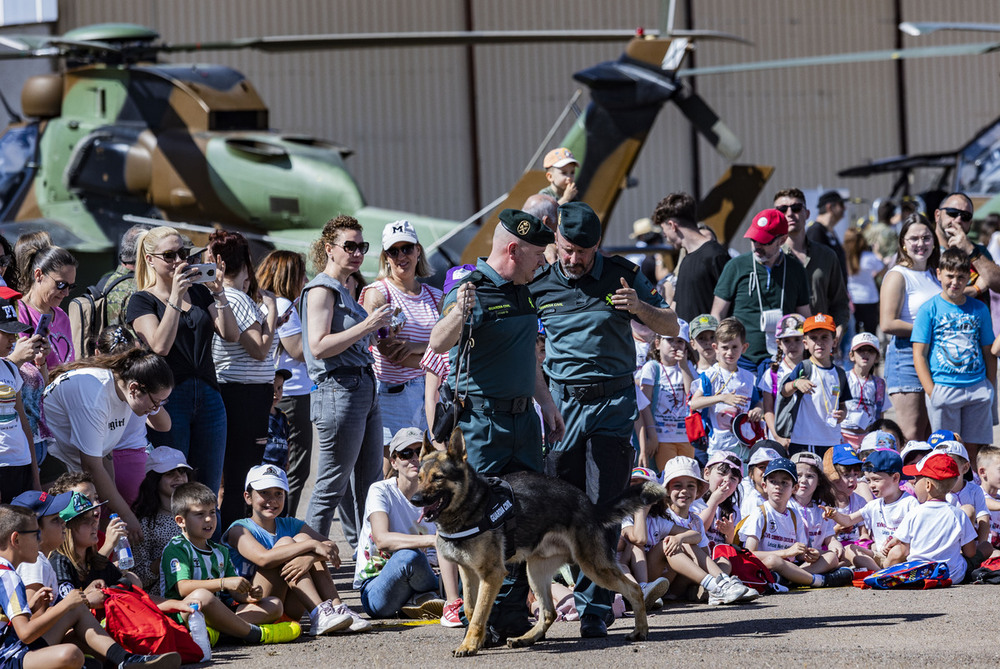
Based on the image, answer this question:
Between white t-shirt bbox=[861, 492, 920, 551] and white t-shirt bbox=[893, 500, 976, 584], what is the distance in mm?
90

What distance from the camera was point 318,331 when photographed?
277 inches

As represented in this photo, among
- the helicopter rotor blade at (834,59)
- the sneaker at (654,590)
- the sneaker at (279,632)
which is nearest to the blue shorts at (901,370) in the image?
the sneaker at (654,590)

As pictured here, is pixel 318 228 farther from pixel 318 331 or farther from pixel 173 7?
pixel 173 7

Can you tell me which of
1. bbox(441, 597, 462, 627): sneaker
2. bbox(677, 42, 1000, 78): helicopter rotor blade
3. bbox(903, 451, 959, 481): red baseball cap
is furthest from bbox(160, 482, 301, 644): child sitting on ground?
bbox(677, 42, 1000, 78): helicopter rotor blade

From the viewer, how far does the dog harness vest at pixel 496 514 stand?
5398 millimetres

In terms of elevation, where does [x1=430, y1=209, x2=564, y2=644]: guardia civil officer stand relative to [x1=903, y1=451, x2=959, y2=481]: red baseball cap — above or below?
above

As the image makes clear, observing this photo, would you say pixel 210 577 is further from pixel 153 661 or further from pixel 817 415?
pixel 817 415

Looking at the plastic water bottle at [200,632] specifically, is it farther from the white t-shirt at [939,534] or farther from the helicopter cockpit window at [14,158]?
the helicopter cockpit window at [14,158]

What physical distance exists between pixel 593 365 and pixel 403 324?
5.81ft

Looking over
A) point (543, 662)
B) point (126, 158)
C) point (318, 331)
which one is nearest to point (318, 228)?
point (126, 158)

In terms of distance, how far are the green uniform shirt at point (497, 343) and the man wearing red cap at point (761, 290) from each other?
324cm

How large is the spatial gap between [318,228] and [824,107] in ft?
54.3

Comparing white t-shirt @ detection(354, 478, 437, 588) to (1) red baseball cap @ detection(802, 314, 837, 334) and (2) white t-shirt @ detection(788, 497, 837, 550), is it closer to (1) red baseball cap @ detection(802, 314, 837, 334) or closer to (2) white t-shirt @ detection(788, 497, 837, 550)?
(2) white t-shirt @ detection(788, 497, 837, 550)

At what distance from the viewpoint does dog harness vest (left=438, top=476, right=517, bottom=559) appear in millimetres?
5398
